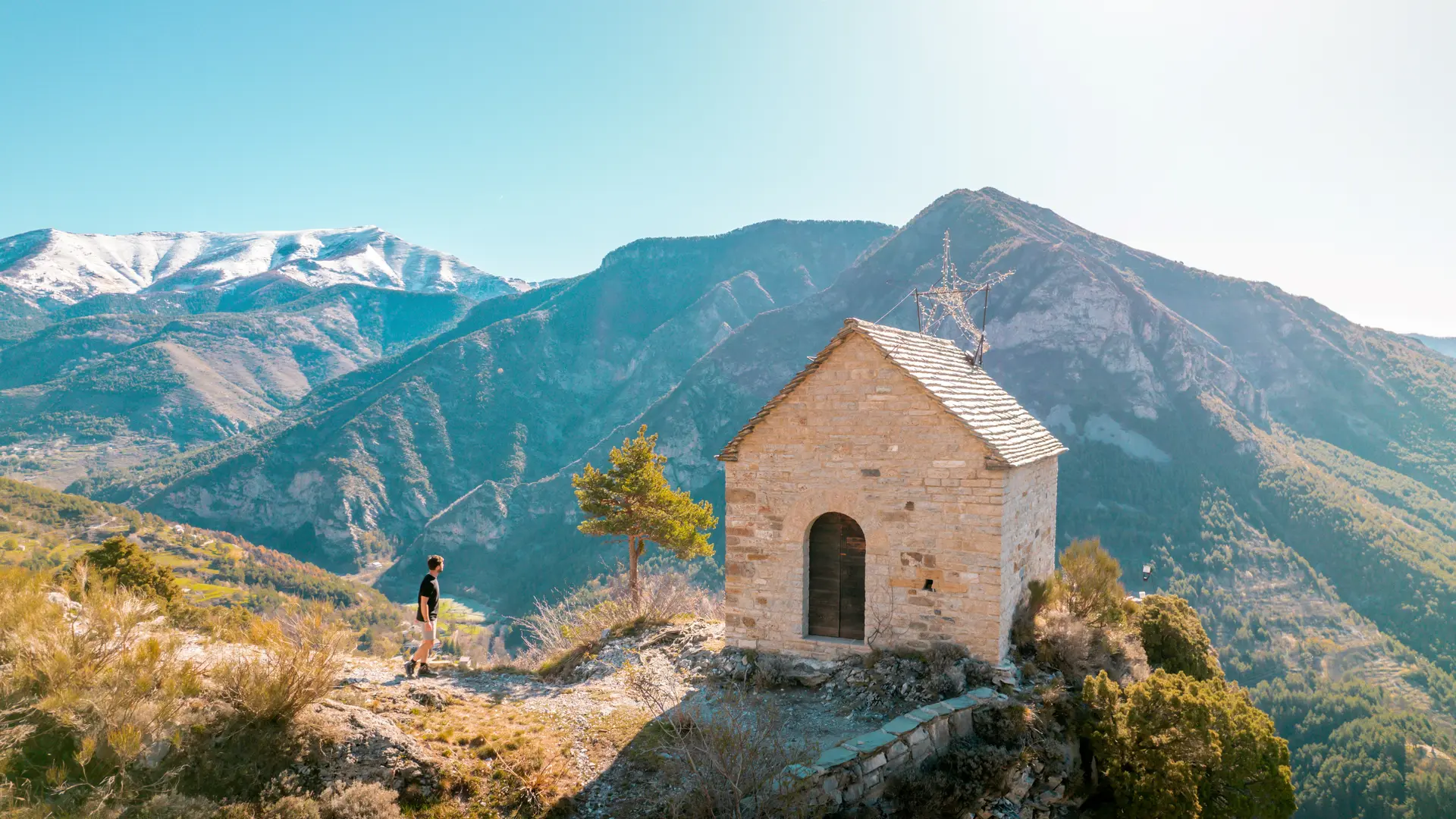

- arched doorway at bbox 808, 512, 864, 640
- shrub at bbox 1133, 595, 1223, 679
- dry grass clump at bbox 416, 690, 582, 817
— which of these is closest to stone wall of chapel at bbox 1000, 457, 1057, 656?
shrub at bbox 1133, 595, 1223, 679

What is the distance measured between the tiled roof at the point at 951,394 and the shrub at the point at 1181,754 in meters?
3.70

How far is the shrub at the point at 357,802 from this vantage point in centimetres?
562

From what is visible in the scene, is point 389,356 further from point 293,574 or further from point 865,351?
point 865,351

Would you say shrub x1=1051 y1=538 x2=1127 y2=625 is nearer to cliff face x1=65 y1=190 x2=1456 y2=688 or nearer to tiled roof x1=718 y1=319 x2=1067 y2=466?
tiled roof x1=718 y1=319 x2=1067 y2=466

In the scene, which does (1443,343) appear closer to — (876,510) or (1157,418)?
(1157,418)

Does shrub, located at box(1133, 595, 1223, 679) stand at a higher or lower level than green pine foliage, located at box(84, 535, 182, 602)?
lower

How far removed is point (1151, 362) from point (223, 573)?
120749 mm

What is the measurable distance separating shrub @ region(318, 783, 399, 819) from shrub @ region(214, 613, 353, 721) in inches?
35.5

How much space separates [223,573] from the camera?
6756 centimetres

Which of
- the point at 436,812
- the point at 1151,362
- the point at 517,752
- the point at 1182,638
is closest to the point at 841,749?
the point at 517,752

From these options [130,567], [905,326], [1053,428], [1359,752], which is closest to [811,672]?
[130,567]

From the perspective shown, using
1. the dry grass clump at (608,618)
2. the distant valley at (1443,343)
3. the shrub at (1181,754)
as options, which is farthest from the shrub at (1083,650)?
the distant valley at (1443,343)

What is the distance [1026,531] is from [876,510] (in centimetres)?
309

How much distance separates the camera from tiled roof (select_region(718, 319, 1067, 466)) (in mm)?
10539
